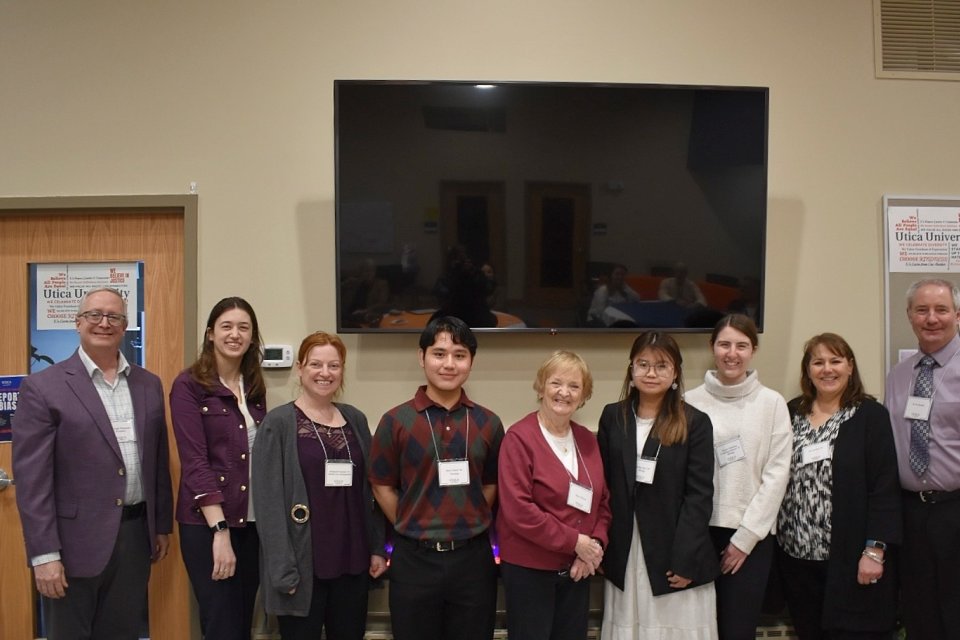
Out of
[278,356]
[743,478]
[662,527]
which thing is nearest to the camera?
[662,527]

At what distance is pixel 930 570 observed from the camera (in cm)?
232

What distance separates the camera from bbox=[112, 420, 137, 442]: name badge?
7.48 feet

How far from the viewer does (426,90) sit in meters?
2.68

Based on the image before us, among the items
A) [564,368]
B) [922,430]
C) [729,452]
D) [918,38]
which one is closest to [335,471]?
[564,368]

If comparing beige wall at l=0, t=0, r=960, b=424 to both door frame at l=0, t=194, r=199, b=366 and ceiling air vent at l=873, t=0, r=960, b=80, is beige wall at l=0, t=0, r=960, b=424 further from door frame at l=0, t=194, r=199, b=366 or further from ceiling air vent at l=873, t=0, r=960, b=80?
ceiling air vent at l=873, t=0, r=960, b=80

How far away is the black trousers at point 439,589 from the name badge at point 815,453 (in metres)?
1.22

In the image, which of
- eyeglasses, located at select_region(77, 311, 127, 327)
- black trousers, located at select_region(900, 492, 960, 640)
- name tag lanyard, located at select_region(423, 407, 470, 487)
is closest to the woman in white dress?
name tag lanyard, located at select_region(423, 407, 470, 487)

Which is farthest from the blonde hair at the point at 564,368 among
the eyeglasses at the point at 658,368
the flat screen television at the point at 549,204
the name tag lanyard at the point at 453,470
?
the flat screen television at the point at 549,204

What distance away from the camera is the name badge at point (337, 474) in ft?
7.30

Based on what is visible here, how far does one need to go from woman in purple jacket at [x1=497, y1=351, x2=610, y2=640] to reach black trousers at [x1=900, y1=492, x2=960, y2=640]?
117 centimetres

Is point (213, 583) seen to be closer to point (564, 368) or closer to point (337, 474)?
point (337, 474)

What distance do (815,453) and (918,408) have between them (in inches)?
18.1

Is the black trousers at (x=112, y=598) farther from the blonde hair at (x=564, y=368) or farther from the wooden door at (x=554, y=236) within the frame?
the wooden door at (x=554, y=236)

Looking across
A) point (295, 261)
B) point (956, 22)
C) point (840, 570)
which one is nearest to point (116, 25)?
point (295, 261)
